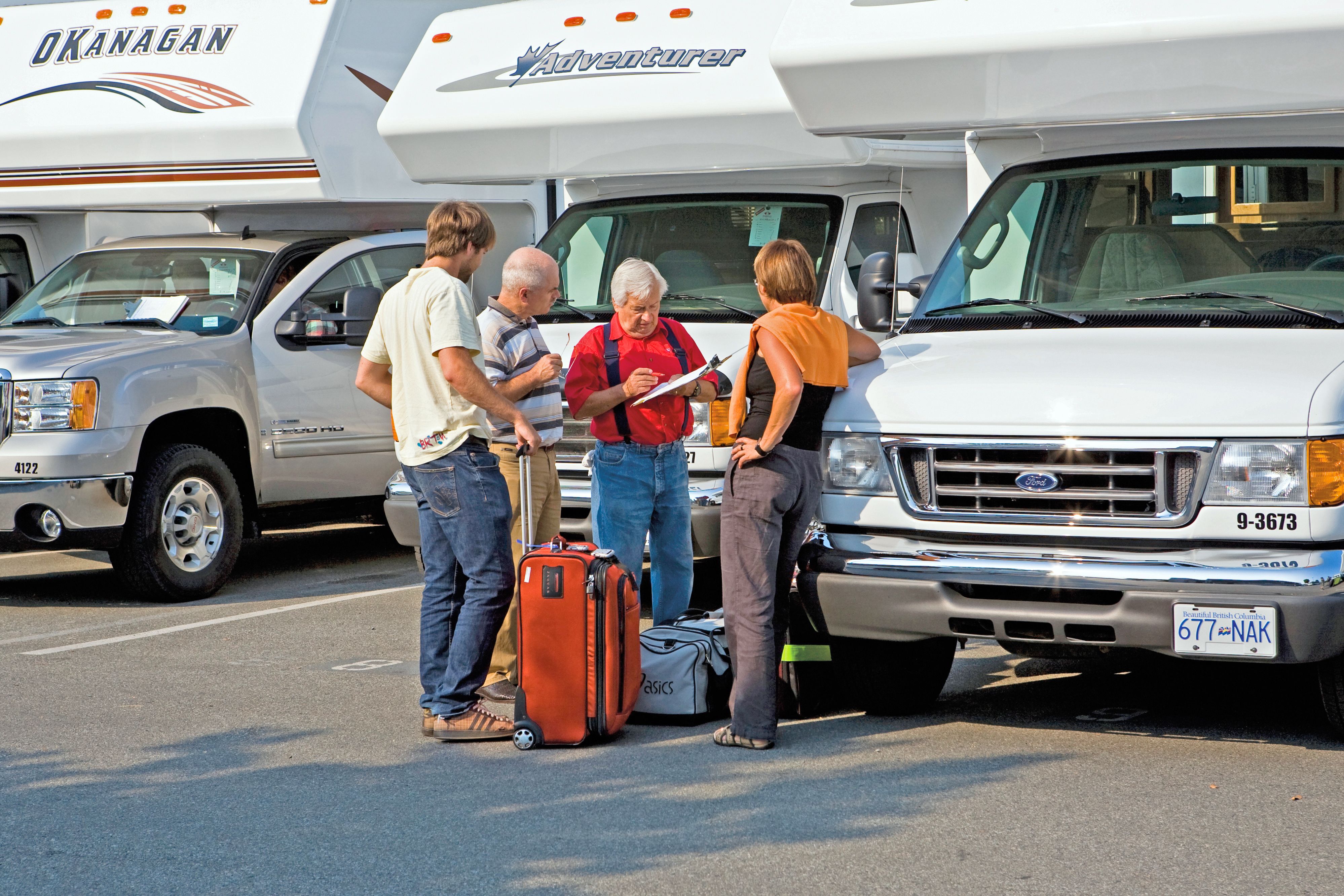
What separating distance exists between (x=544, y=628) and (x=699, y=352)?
161cm

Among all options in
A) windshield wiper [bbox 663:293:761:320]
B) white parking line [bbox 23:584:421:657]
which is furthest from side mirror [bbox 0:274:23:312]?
windshield wiper [bbox 663:293:761:320]

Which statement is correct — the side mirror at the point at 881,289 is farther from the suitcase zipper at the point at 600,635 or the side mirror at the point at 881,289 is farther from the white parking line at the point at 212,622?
the white parking line at the point at 212,622

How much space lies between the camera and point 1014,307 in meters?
6.43

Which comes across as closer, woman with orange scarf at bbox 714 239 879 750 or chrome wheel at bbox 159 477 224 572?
woman with orange scarf at bbox 714 239 879 750

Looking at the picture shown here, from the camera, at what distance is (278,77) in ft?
32.9

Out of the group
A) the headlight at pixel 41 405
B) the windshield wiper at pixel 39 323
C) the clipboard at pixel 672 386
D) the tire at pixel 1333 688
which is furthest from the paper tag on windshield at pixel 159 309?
the tire at pixel 1333 688

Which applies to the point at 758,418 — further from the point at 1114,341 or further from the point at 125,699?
the point at 125,699

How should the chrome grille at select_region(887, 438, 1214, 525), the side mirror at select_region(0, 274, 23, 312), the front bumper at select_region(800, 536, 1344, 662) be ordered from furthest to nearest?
the side mirror at select_region(0, 274, 23, 312) < the chrome grille at select_region(887, 438, 1214, 525) < the front bumper at select_region(800, 536, 1344, 662)

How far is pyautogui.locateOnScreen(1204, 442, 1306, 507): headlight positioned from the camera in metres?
5.13

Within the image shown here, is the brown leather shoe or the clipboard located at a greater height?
the clipboard

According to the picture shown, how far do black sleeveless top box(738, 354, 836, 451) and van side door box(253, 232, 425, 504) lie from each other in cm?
397

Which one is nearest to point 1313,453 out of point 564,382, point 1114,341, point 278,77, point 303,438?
point 1114,341

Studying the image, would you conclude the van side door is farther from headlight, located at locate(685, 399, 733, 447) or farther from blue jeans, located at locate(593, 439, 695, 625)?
blue jeans, located at locate(593, 439, 695, 625)

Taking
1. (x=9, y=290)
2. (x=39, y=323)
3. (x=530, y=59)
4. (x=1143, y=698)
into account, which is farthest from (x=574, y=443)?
(x=9, y=290)
